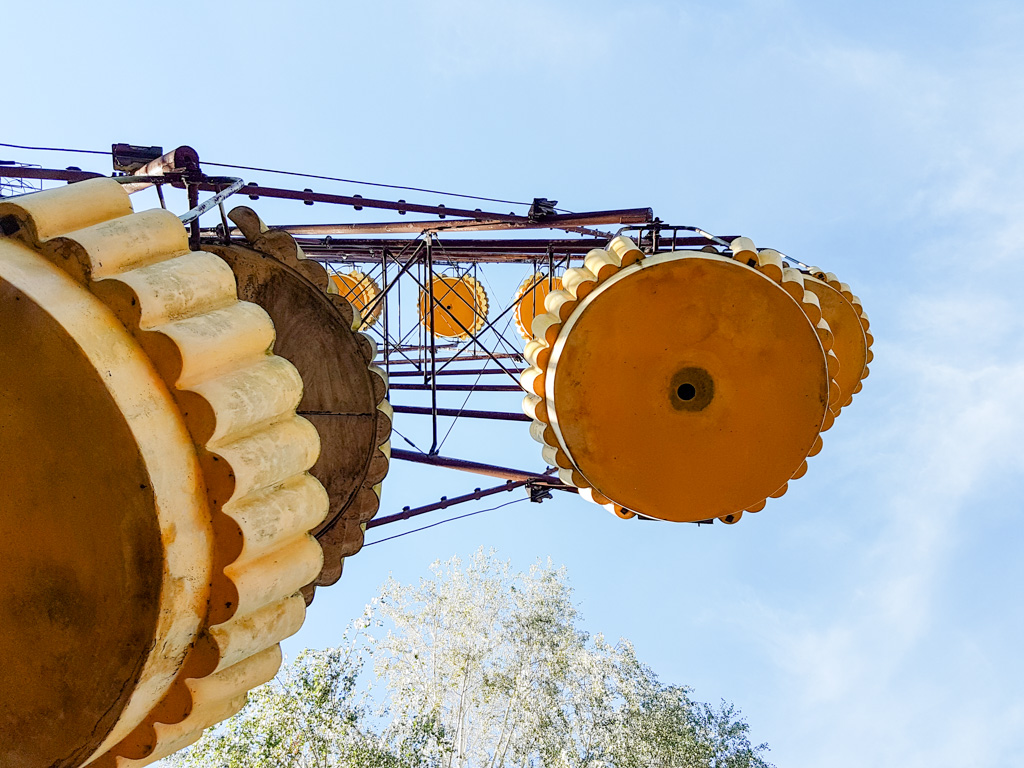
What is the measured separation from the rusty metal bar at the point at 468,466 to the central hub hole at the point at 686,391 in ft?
A: 10.8

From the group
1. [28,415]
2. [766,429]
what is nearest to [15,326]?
[28,415]

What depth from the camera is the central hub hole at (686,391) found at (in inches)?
285

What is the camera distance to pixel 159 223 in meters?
4.11

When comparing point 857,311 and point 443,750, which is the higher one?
point 857,311

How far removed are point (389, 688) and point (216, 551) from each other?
59.5ft

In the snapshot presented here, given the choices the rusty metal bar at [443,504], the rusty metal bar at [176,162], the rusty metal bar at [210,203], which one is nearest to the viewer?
the rusty metal bar at [210,203]

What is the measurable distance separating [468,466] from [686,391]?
3376 millimetres

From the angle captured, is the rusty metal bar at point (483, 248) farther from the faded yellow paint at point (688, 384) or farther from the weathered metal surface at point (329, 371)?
the weathered metal surface at point (329, 371)

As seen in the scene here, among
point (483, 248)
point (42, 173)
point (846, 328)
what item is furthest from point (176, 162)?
point (846, 328)

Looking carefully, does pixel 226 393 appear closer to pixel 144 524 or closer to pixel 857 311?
pixel 144 524

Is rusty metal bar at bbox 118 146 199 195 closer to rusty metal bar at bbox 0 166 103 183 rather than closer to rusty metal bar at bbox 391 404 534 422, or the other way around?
rusty metal bar at bbox 0 166 103 183

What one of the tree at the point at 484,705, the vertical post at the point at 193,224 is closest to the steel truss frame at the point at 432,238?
the vertical post at the point at 193,224

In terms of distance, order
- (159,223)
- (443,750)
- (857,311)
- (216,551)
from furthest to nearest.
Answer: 1. (443,750)
2. (857,311)
3. (159,223)
4. (216,551)

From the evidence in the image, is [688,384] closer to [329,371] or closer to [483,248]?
[329,371]
